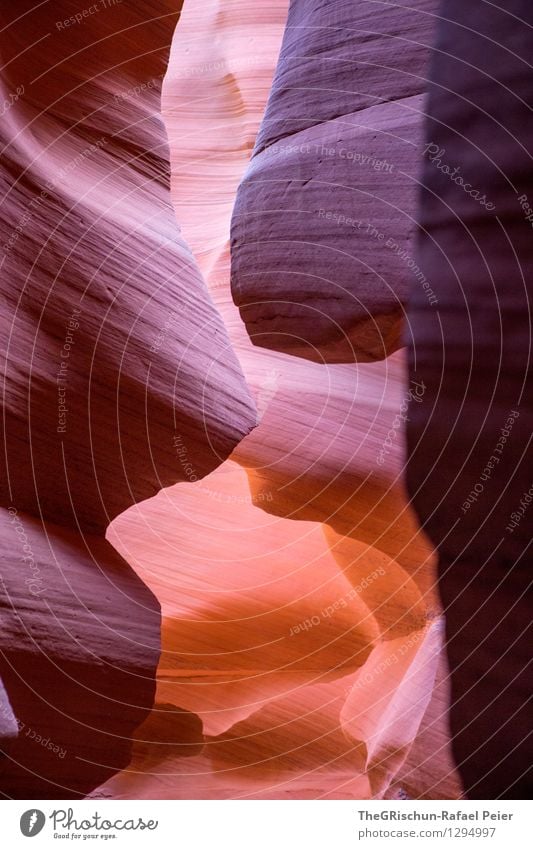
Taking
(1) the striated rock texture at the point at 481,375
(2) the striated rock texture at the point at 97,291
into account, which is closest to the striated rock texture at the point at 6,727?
(2) the striated rock texture at the point at 97,291

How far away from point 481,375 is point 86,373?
27.1 inches

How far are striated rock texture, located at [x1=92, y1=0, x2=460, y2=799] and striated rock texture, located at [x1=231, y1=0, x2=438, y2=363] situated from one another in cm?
15

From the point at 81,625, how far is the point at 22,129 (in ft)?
2.85

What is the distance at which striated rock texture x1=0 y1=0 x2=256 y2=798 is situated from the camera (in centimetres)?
124

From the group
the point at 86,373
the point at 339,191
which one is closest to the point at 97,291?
the point at 86,373

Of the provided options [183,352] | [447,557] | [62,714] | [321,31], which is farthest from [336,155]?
[62,714]

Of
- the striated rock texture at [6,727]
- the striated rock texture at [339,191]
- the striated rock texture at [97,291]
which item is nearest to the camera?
the striated rock texture at [6,727]

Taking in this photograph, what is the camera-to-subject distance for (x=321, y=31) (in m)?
1.63

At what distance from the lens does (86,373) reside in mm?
1342

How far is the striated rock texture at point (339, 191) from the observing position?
147 centimetres

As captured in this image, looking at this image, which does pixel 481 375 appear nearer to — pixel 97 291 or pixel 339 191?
pixel 339 191

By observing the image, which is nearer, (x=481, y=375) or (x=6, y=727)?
(x=6, y=727)

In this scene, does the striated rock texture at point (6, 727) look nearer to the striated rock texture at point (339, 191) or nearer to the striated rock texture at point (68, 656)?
the striated rock texture at point (68, 656)

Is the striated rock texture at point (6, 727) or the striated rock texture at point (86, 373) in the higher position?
the striated rock texture at point (86, 373)
